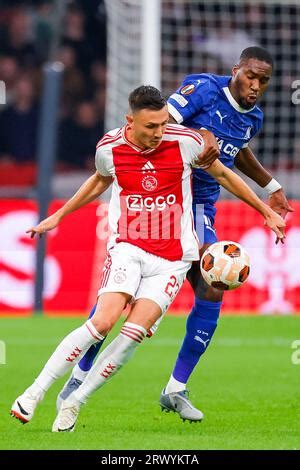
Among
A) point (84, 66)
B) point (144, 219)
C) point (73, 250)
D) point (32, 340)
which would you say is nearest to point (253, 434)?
point (144, 219)

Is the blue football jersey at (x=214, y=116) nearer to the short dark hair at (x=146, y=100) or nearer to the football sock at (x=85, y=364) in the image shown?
the short dark hair at (x=146, y=100)

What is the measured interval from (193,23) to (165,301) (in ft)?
36.3

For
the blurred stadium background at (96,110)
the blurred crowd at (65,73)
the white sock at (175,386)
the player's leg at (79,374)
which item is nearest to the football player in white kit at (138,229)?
the player's leg at (79,374)

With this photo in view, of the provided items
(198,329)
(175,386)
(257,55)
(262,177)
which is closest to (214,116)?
(257,55)

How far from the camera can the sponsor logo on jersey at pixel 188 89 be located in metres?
7.82

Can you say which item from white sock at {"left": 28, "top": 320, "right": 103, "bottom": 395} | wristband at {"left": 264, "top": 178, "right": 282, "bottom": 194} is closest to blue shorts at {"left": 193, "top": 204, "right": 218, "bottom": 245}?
wristband at {"left": 264, "top": 178, "right": 282, "bottom": 194}

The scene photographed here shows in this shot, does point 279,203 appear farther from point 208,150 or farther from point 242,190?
point 208,150

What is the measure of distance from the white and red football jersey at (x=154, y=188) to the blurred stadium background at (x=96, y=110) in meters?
6.47

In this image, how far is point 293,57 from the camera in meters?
17.6

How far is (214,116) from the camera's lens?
7.96 metres

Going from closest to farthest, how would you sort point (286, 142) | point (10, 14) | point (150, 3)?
point (150, 3) → point (286, 142) → point (10, 14)

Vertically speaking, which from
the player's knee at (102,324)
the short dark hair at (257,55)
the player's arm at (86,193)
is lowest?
the player's knee at (102,324)

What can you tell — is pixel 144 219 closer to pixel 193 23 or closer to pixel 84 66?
pixel 193 23

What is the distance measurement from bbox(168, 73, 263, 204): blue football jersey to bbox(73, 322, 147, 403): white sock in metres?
1.49
